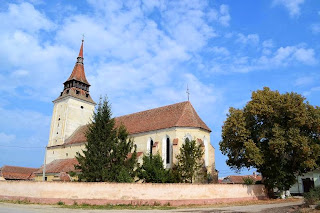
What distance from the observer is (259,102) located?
2497 cm

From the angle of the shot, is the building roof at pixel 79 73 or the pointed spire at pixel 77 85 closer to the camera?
the pointed spire at pixel 77 85

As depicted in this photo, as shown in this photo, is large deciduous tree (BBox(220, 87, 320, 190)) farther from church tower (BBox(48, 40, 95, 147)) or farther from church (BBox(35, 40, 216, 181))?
church tower (BBox(48, 40, 95, 147))

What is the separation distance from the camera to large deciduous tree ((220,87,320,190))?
23062 millimetres

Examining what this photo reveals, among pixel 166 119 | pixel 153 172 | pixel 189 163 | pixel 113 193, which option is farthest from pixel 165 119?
pixel 113 193

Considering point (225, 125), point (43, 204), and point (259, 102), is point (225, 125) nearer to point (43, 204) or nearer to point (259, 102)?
point (259, 102)

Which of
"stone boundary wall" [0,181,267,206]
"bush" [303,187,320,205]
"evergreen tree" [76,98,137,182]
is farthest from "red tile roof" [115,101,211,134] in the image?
"bush" [303,187,320,205]

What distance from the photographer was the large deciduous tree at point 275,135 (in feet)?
75.7

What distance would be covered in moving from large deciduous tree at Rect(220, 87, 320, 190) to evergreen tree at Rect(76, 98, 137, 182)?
10.2 metres

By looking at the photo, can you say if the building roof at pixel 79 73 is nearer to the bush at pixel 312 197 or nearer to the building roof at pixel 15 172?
the building roof at pixel 15 172

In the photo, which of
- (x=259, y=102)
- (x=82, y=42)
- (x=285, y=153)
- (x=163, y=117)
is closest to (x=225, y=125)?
(x=259, y=102)

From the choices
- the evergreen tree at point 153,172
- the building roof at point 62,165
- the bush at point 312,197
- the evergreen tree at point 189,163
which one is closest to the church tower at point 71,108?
the building roof at point 62,165

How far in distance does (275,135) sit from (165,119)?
13386 mm

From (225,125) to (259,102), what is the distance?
153 inches

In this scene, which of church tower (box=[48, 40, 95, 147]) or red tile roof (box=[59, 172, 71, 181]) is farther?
church tower (box=[48, 40, 95, 147])
